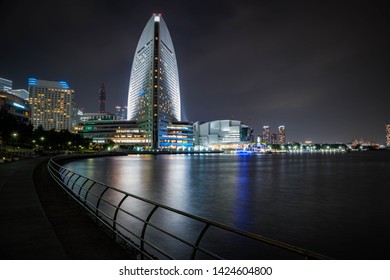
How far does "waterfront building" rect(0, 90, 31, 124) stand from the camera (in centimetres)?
10399

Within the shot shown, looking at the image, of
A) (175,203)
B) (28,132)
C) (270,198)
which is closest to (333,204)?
(270,198)

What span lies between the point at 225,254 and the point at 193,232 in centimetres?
289

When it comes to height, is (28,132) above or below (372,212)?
above

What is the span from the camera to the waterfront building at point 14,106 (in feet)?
341

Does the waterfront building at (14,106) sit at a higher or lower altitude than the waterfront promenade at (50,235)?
higher

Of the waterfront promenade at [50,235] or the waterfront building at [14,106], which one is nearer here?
the waterfront promenade at [50,235]

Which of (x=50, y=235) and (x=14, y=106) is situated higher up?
(x=14, y=106)

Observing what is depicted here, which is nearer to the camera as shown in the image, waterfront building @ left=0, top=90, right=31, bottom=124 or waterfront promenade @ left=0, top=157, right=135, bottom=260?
waterfront promenade @ left=0, top=157, right=135, bottom=260

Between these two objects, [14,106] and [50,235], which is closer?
[50,235]

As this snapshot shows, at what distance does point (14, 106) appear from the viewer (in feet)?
370

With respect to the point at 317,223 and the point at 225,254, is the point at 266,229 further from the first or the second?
the point at 225,254

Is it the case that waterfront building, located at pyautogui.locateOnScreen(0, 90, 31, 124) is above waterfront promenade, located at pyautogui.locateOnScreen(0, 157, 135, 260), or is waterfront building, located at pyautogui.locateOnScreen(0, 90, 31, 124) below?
above

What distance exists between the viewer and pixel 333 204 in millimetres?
22078
